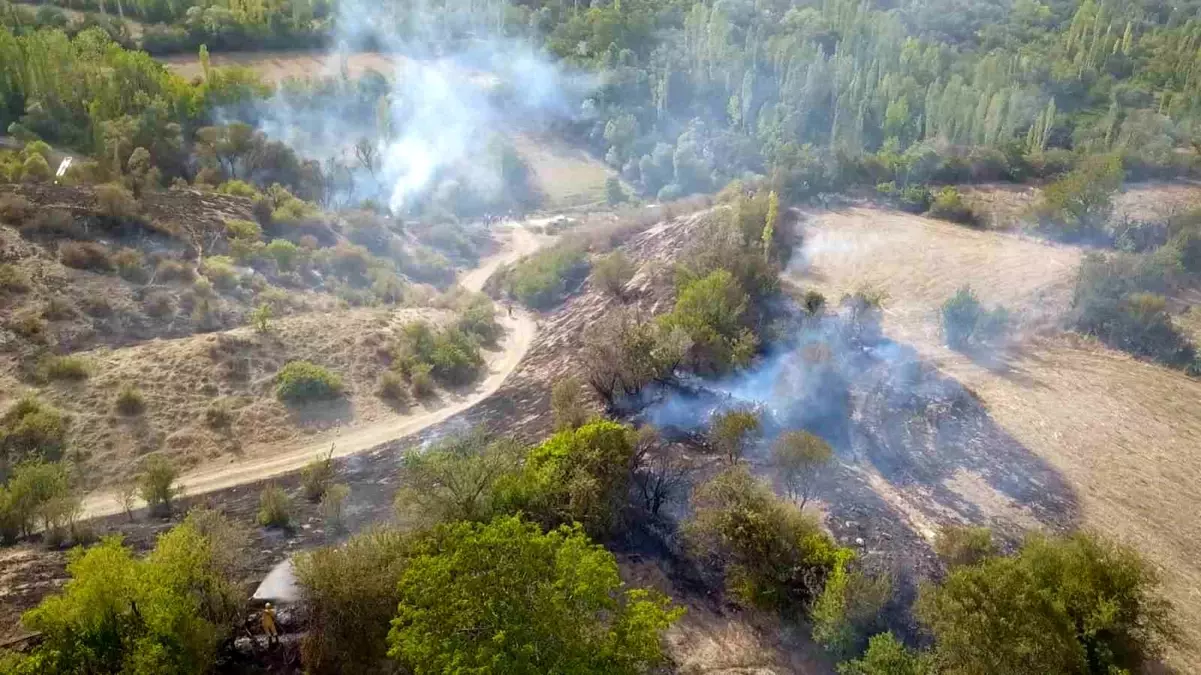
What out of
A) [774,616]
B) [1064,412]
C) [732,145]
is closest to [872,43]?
[732,145]

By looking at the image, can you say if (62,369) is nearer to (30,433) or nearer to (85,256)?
(30,433)

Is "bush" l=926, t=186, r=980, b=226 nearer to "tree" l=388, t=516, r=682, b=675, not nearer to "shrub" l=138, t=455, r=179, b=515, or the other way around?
"tree" l=388, t=516, r=682, b=675

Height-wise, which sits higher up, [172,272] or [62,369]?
[172,272]

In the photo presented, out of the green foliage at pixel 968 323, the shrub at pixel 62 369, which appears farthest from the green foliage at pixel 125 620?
the green foliage at pixel 968 323

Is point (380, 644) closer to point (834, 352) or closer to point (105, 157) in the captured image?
point (834, 352)

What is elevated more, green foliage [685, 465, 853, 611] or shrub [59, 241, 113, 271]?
shrub [59, 241, 113, 271]

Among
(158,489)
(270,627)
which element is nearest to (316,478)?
(158,489)

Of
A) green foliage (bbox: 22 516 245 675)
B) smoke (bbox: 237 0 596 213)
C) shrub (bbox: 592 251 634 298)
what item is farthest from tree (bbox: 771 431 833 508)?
smoke (bbox: 237 0 596 213)
